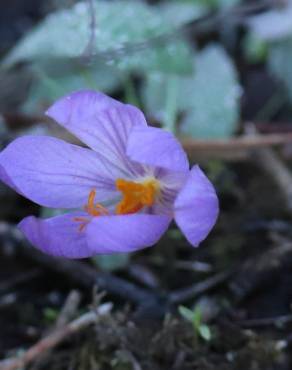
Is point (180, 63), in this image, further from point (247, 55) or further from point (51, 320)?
point (51, 320)

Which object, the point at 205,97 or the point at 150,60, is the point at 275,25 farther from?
the point at 150,60

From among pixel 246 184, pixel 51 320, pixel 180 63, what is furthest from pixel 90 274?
pixel 180 63

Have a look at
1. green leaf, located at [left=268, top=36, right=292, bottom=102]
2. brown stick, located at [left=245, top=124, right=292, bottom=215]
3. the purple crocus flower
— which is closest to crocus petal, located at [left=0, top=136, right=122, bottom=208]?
the purple crocus flower

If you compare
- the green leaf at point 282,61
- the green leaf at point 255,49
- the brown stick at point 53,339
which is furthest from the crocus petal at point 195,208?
the green leaf at point 255,49

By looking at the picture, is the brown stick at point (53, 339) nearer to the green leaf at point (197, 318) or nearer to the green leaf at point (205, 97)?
the green leaf at point (197, 318)

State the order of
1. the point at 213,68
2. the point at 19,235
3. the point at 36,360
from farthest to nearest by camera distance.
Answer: the point at 213,68
the point at 19,235
the point at 36,360

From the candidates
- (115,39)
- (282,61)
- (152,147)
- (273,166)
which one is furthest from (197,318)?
(282,61)

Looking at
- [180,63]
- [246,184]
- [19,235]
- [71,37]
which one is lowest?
[246,184]
